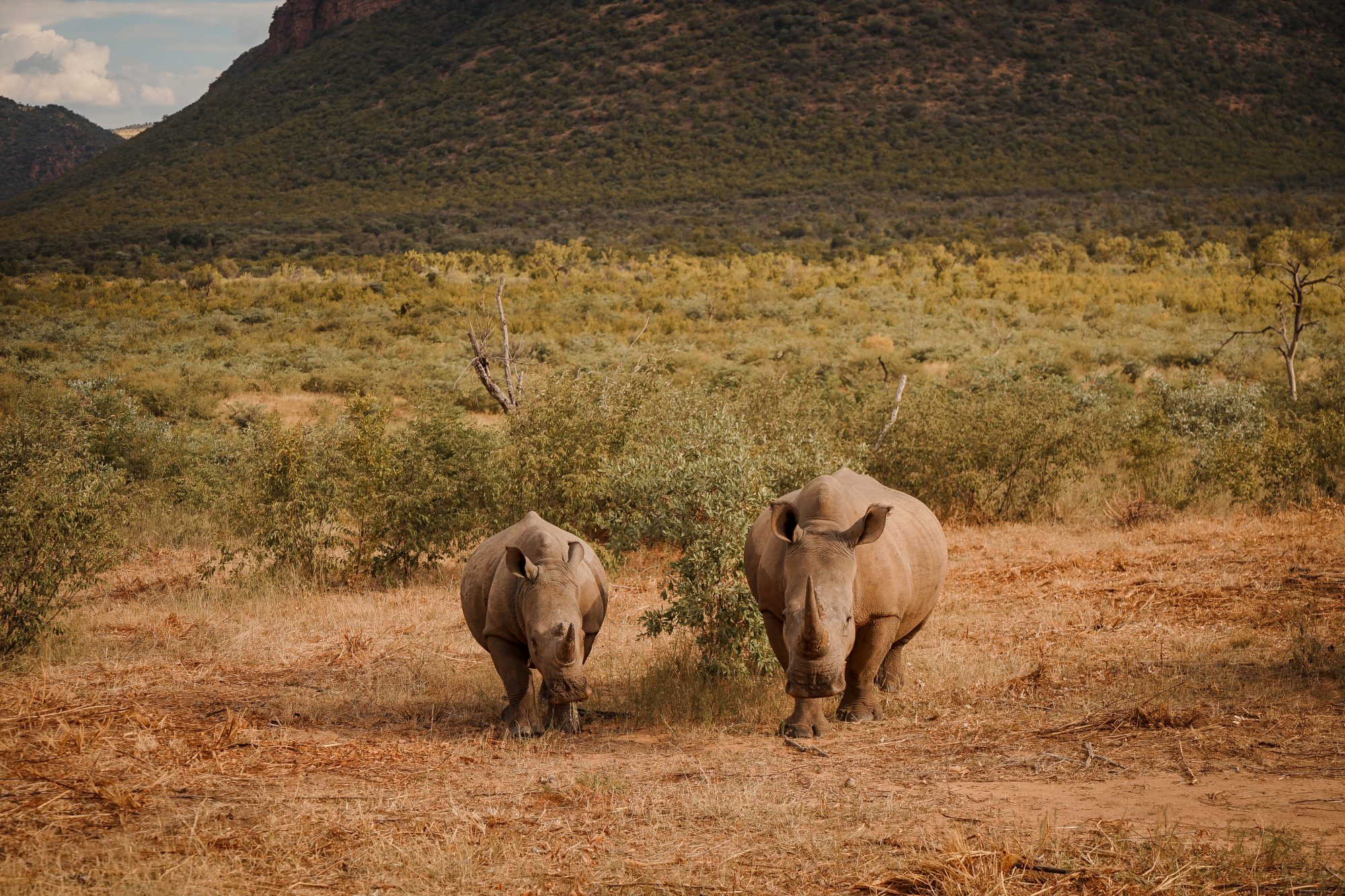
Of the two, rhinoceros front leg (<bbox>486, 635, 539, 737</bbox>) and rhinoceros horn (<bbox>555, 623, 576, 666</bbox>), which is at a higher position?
rhinoceros horn (<bbox>555, 623, 576, 666</bbox>)

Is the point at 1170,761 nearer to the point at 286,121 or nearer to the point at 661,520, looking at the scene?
the point at 661,520

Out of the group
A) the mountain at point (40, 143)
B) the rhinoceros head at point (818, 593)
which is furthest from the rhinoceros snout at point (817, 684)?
the mountain at point (40, 143)

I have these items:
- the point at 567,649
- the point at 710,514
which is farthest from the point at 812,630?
the point at 710,514

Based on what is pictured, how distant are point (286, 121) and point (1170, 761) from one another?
8178 cm

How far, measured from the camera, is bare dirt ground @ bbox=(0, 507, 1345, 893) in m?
4.78

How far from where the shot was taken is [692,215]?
61344 millimetres

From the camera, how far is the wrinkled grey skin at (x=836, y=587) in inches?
256

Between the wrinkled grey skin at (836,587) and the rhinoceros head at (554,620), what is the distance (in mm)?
1271

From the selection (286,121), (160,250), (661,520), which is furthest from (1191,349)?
(286,121)

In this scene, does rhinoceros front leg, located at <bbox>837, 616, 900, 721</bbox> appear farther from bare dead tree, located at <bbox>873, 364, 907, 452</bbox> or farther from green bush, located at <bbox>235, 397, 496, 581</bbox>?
bare dead tree, located at <bbox>873, 364, 907, 452</bbox>

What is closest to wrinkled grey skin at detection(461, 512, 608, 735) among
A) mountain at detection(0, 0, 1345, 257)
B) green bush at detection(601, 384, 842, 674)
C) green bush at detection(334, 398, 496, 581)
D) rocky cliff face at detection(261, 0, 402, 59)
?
green bush at detection(601, 384, 842, 674)

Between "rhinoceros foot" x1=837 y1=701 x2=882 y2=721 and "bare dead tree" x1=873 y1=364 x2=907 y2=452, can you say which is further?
"bare dead tree" x1=873 y1=364 x2=907 y2=452

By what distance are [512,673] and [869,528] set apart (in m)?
2.70

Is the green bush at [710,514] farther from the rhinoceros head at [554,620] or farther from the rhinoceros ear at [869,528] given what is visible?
the rhinoceros ear at [869,528]
